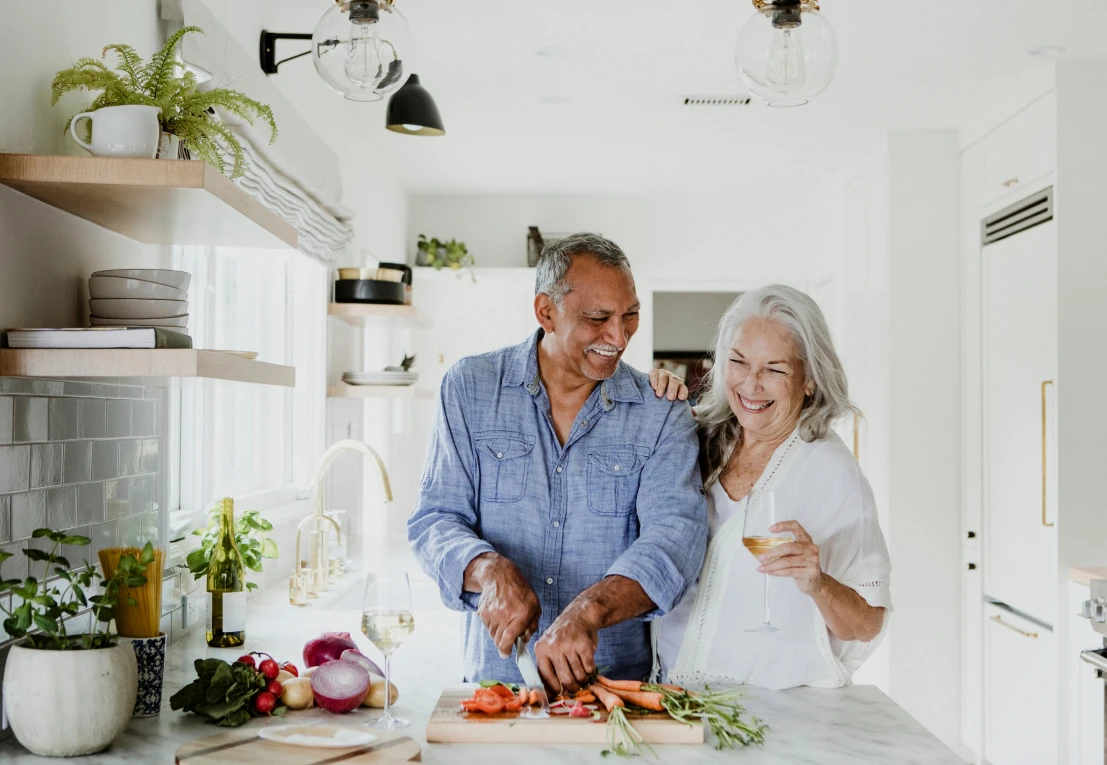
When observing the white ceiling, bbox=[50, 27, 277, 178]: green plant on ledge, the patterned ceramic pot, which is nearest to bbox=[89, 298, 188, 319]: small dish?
bbox=[50, 27, 277, 178]: green plant on ledge

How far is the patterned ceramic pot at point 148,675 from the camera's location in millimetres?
1522

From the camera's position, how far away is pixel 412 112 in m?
3.04

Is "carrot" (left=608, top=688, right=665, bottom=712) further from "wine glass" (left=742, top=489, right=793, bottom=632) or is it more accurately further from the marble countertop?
"wine glass" (left=742, top=489, right=793, bottom=632)

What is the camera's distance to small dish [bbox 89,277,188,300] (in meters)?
1.67

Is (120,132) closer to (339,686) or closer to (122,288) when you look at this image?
(122,288)

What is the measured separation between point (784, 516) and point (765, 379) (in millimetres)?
248

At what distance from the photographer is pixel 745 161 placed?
5.29 meters

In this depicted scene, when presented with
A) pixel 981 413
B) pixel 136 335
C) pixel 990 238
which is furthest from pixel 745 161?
pixel 136 335

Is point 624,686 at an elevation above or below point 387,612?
below

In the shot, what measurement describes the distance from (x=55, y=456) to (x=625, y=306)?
98 cm

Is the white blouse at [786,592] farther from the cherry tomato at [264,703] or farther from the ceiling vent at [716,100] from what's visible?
the ceiling vent at [716,100]

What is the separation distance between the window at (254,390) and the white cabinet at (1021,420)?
2.60m

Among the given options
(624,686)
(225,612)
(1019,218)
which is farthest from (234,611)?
(1019,218)

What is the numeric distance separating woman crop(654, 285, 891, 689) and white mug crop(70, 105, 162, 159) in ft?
3.48
